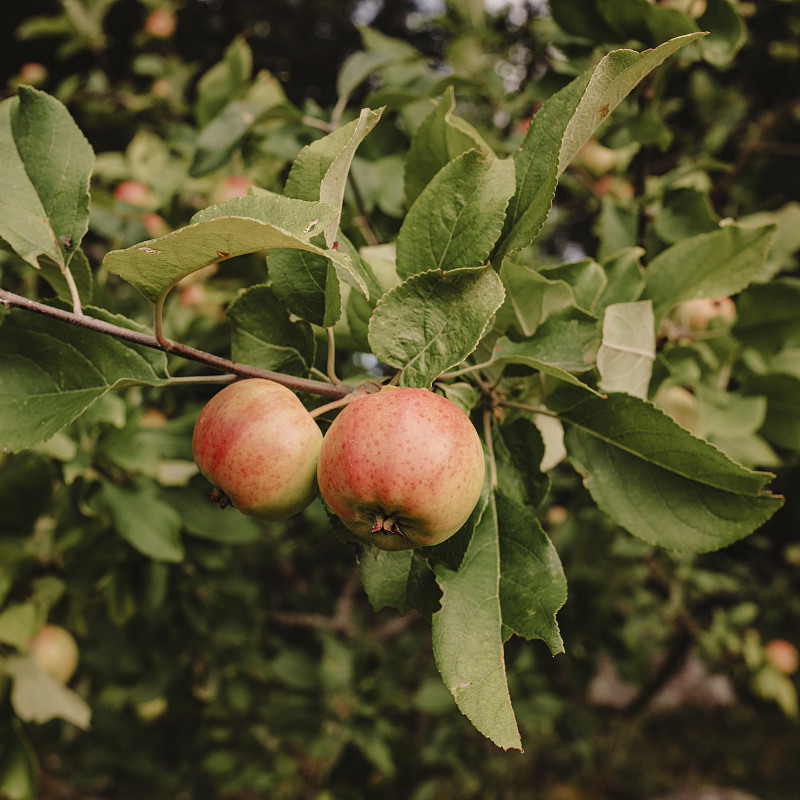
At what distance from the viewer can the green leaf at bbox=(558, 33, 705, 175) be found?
0.48 metres

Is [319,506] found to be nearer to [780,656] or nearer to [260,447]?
[260,447]

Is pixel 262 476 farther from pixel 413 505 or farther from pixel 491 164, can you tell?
pixel 491 164

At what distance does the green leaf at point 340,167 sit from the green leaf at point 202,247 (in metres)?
0.08

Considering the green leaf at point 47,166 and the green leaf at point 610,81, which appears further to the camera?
the green leaf at point 47,166

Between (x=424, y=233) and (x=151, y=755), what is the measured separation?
222 centimetres

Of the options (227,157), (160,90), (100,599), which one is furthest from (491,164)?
(160,90)

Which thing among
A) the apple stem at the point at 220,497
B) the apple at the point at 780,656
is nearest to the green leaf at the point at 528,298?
the apple stem at the point at 220,497

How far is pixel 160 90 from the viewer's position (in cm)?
235

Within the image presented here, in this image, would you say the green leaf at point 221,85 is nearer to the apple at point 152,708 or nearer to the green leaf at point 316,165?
the green leaf at point 316,165

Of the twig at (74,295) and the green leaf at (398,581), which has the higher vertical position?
the twig at (74,295)

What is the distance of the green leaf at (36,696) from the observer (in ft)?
3.77

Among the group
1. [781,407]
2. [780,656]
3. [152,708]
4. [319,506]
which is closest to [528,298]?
[781,407]

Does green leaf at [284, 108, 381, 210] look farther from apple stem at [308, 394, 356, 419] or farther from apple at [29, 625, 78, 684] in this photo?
apple at [29, 625, 78, 684]

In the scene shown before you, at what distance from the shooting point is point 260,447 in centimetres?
51
